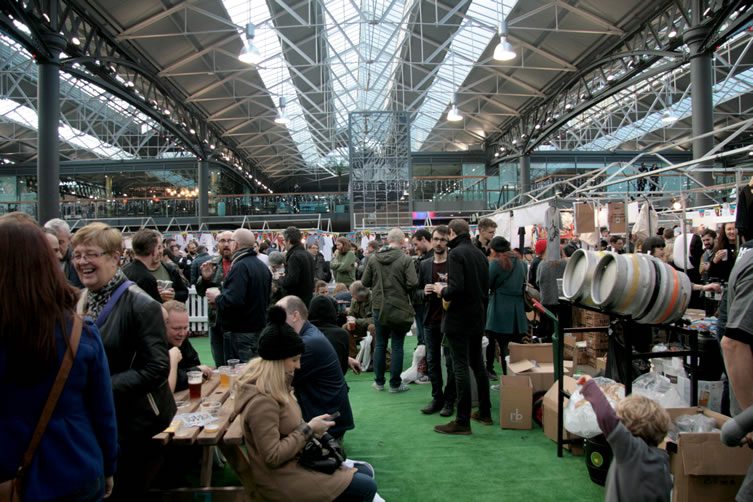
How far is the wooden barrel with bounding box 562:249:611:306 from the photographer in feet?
10.7

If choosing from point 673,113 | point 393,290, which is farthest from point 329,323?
point 673,113

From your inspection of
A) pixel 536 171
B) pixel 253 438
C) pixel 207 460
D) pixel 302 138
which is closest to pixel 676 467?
pixel 253 438

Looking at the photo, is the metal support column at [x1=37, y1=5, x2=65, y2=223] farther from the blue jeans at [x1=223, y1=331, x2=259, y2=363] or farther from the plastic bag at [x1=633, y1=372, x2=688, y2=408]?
the plastic bag at [x1=633, y1=372, x2=688, y2=408]

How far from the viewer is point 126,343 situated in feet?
6.83

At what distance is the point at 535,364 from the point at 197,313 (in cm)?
671

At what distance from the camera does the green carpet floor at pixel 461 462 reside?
3.21m

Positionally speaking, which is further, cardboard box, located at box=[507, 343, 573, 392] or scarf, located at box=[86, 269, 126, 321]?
cardboard box, located at box=[507, 343, 573, 392]

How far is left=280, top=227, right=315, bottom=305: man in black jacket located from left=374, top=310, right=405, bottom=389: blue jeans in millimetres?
841

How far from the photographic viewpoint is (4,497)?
1.32 meters

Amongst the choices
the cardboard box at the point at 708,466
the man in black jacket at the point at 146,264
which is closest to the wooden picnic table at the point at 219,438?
the man in black jacket at the point at 146,264

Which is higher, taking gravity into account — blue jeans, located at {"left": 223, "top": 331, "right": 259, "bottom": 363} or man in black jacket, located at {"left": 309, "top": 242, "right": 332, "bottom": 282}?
man in black jacket, located at {"left": 309, "top": 242, "right": 332, "bottom": 282}

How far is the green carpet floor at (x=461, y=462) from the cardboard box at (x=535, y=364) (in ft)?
1.47

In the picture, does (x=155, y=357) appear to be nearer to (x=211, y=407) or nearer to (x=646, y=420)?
(x=211, y=407)

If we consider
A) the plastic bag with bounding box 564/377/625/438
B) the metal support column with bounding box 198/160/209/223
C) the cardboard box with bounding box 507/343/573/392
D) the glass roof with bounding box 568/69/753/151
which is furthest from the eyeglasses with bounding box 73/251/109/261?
the metal support column with bounding box 198/160/209/223
